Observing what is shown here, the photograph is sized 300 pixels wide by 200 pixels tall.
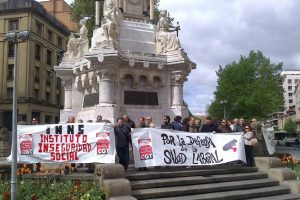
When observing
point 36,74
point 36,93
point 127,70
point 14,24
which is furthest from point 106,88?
point 14,24

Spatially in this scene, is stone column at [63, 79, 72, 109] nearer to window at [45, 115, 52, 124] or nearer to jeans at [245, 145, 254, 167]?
jeans at [245, 145, 254, 167]

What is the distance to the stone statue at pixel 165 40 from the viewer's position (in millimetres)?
17219

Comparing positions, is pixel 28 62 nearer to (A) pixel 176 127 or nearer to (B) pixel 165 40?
(B) pixel 165 40

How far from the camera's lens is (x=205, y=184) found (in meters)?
11.0

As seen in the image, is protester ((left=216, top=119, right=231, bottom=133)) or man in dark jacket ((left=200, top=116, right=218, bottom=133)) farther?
protester ((left=216, top=119, right=231, bottom=133))

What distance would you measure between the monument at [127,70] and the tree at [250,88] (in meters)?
30.0

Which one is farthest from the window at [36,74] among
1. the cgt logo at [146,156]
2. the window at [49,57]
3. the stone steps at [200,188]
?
the stone steps at [200,188]

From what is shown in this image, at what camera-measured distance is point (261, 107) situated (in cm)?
4581

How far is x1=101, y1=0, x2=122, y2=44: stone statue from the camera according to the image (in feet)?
52.4

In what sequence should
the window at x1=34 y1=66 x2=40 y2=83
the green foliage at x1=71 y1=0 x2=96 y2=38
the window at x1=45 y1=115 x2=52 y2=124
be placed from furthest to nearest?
the window at x1=45 y1=115 x2=52 y2=124, the window at x1=34 y1=66 x2=40 y2=83, the green foliage at x1=71 y1=0 x2=96 y2=38

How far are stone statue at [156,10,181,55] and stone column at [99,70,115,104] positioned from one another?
8.99ft

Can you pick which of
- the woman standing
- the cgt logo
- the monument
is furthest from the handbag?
the monument

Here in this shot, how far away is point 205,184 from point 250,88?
38.4 m

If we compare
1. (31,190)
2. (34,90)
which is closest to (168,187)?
(31,190)
